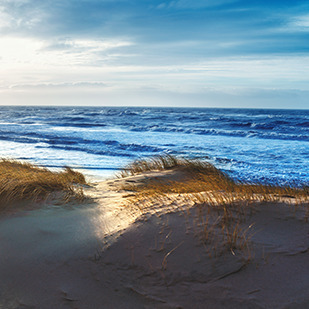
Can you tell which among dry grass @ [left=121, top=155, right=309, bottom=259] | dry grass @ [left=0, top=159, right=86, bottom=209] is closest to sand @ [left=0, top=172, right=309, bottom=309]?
dry grass @ [left=121, top=155, right=309, bottom=259]

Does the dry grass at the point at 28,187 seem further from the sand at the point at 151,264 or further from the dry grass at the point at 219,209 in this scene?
the dry grass at the point at 219,209

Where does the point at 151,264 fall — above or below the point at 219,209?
below

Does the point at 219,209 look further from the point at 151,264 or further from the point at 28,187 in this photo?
the point at 28,187

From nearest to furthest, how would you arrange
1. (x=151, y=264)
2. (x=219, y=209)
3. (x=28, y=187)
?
(x=151, y=264) → (x=219, y=209) → (x=28, y=187)

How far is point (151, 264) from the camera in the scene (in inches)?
124

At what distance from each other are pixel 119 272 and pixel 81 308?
536 mm

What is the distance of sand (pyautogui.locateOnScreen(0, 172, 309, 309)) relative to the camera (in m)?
2.72

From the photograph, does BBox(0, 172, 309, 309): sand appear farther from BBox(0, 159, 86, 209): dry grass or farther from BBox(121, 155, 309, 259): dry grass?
BBox(0, 159, 86, 209): dry grass

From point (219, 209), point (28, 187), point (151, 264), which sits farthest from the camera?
point (28, 187)

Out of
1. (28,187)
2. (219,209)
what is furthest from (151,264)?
(28,187)

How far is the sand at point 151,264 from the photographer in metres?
2.72

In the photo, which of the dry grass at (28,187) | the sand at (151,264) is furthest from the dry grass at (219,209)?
the dry grass at (28,187)

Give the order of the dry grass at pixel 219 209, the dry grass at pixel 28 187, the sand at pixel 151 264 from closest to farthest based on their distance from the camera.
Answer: the sand at pixel 151 264, the dry grass at pixel 219 209, the dry grass at pixel 28 187

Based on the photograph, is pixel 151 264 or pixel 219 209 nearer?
pixel 151 264
